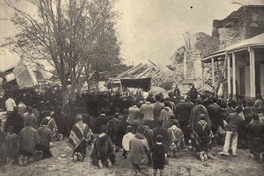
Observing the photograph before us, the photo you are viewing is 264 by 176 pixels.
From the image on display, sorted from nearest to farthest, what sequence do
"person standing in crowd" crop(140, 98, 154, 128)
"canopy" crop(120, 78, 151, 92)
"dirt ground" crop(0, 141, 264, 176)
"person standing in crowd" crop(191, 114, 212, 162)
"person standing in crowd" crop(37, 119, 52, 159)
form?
"dirt ground" crop(0, 141, 264, 176), "person standing in crowd" crop(191, 114, 212, 162), "person standing in crowd" crop(37, 119, 52, 159), "person standing in crowd" crop(140, 98, 154, 128), "canopy" crop(120, 78, 151, 92)

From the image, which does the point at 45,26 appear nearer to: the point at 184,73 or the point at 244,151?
the point at 244,151

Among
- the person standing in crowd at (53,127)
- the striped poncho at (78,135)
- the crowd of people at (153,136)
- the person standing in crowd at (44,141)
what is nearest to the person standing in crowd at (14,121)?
the crowd of people at (153,136)

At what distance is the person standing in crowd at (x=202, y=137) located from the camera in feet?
23.2

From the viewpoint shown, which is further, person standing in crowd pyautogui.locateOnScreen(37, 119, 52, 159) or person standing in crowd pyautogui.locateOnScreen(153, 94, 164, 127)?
person standing in crowd pyautogui.locateOnScreen(153, 94, 164, 127)

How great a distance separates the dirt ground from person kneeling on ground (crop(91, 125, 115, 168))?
16 centimetres

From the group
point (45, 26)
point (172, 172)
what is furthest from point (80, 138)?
point (45, 26)

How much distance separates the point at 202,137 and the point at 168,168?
1.23 m

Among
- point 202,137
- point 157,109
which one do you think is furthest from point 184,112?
point 202,137

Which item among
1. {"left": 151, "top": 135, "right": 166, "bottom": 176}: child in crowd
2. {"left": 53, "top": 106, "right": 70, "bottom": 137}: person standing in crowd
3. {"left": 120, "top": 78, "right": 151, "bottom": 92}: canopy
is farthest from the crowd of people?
{"left": 120, "top": 78, "right": 151, "bottom": 92}: canopy

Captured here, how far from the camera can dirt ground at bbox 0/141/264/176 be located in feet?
20.7

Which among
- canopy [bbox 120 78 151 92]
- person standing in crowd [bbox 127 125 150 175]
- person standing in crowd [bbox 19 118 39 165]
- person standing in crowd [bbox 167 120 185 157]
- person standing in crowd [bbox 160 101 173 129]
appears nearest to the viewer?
person standing in crowd [bbox 127 125 150 175]

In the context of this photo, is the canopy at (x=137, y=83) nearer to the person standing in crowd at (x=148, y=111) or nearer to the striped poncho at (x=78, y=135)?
the person standing in crowd at (x=148, y=111)

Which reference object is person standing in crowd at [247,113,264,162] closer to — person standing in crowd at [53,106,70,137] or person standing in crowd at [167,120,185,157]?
person standing in crowd at [167,120,185,157]

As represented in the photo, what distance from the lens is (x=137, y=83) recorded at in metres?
17.9
